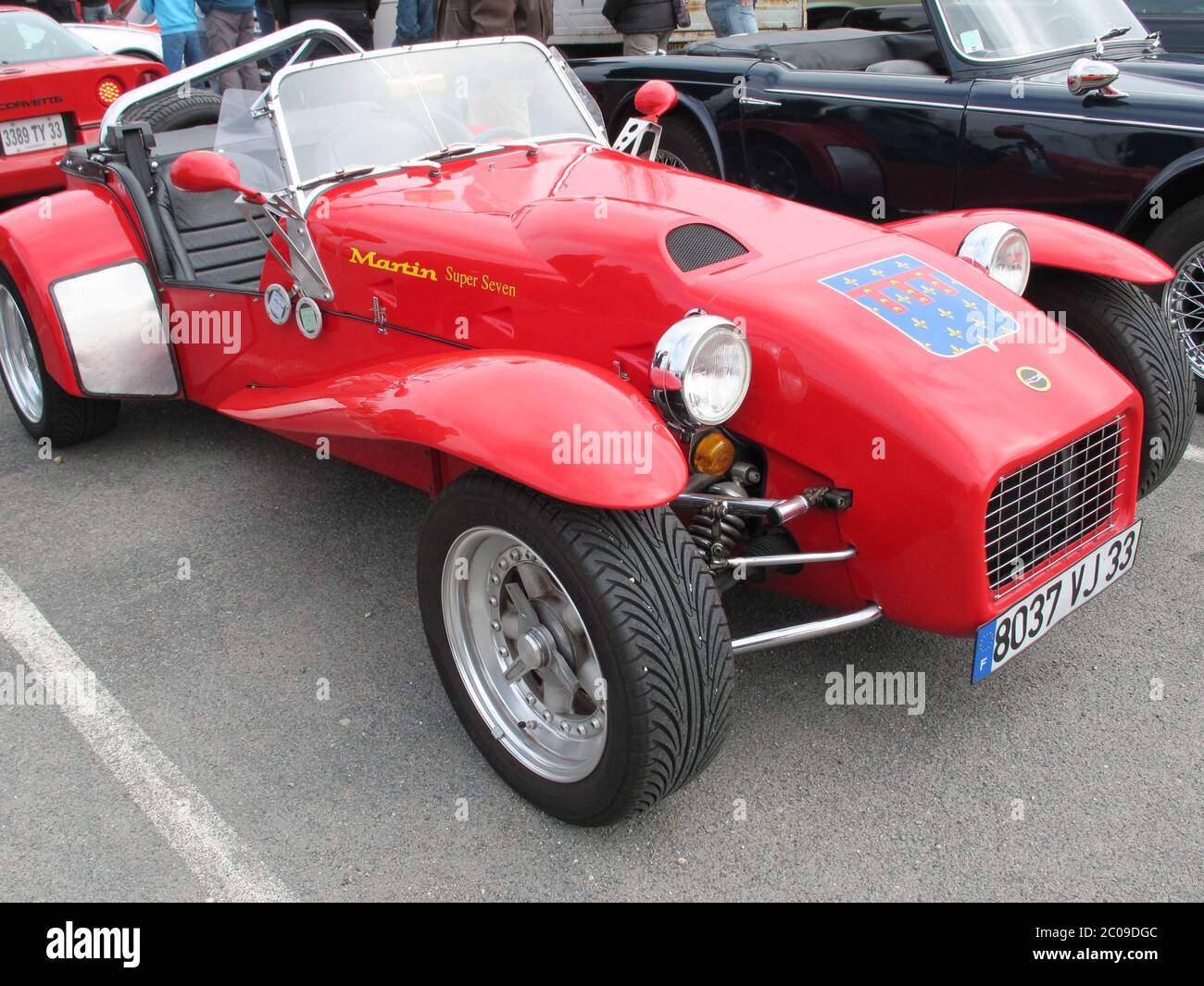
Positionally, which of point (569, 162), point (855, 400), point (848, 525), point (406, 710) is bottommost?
point (406, 710)

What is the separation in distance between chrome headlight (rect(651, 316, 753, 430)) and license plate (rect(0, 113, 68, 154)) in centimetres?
607

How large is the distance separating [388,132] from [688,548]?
79.6 inches

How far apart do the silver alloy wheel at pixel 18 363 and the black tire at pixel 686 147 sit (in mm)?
3254

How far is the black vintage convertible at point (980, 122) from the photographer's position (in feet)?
13.9

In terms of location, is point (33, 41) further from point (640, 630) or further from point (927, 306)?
point (640, 630)

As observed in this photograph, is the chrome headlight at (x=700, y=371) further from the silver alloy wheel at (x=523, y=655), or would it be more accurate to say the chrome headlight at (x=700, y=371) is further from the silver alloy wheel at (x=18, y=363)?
the silver alloy wheel at (x=18, y=363)

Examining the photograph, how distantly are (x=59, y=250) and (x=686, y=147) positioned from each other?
3240mm

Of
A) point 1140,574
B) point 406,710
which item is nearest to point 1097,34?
point 1140,574

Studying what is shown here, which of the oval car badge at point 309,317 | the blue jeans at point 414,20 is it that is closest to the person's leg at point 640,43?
the blue jeans at point 414,20

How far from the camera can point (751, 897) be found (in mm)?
2295

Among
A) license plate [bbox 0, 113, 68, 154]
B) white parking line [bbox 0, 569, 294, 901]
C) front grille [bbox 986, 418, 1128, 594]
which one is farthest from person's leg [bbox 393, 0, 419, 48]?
front grille [bbox 986, 418, 1128, 594]

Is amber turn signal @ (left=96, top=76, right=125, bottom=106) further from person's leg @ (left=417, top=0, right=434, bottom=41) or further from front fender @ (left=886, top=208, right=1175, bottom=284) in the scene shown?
front fender @ (left=886, top=208, right=1175, bottom=284)

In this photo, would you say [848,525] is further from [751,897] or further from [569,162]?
[569,162]

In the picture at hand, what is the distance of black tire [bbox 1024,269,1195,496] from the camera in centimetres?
316
